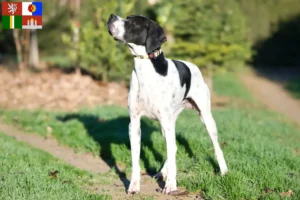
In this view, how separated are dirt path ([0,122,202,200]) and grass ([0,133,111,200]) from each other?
0.33 metres

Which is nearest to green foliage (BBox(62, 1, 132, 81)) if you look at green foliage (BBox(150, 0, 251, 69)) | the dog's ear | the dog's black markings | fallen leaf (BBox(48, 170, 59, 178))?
green foliage (BBox(150, 0, 251, 69))

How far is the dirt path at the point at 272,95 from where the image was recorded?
67.7 feet

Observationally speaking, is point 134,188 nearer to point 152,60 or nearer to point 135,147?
point 135,147

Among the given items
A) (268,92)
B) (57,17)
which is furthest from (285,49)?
(57,17)

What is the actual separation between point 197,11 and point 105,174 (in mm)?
15129

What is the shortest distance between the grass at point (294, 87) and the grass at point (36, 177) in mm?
19102

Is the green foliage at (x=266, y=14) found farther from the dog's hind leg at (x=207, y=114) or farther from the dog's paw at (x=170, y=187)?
the dog's paw at (x=170, y=187)

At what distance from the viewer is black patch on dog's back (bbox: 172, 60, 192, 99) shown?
684cm

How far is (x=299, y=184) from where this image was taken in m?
6.46

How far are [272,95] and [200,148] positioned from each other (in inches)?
731

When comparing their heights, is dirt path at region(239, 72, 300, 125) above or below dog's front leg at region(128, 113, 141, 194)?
below

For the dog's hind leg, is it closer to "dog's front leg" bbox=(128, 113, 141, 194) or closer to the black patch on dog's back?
the black patch on dog's back

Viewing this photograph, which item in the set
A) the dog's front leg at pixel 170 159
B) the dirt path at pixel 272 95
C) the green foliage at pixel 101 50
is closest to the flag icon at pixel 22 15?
the dog's front leg at pixel 170 159

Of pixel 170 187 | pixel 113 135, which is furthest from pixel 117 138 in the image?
pixel 170 187
